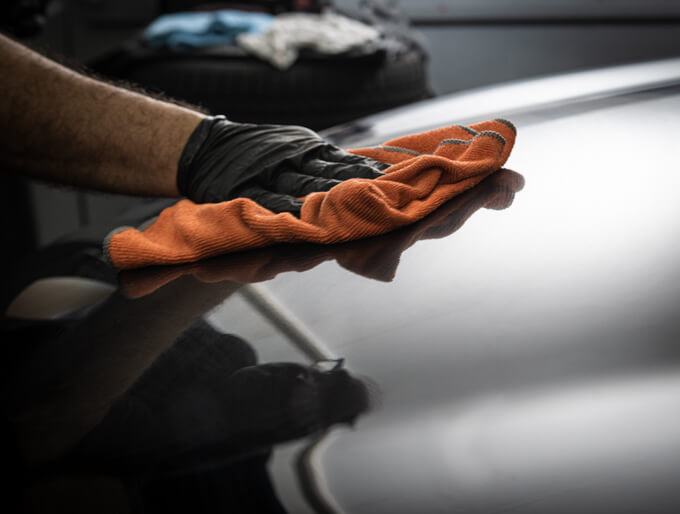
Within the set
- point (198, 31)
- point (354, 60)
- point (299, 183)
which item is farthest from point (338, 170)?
point (198, 31)

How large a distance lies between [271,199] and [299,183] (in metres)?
0.05

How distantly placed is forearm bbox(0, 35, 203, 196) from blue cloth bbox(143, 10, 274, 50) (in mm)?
1818

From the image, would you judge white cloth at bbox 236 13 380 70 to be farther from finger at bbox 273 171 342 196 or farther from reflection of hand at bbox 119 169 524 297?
reflection of hand at bbox 119 169 524 297

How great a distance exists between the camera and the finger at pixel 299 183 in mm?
688

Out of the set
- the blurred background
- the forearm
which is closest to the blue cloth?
the blurred background

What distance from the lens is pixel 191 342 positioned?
479 millimetres

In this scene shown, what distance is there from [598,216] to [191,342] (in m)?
0.40

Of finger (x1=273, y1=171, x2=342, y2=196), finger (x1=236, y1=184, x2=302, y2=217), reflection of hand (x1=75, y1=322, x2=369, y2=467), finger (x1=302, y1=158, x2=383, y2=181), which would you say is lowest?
reflection of hand (x1=75, y1=322, x2=369, y2=467)

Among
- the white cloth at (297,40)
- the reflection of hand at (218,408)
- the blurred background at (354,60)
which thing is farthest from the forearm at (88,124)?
the white cloth at (297,40)

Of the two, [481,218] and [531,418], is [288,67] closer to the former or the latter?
[481,218]

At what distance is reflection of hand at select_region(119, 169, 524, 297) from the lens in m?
0.57

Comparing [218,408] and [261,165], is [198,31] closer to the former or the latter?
[261,165]

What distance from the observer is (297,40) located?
243cm

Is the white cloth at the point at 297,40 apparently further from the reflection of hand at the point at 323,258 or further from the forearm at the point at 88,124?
the reflection of hand at the point at 323,258
